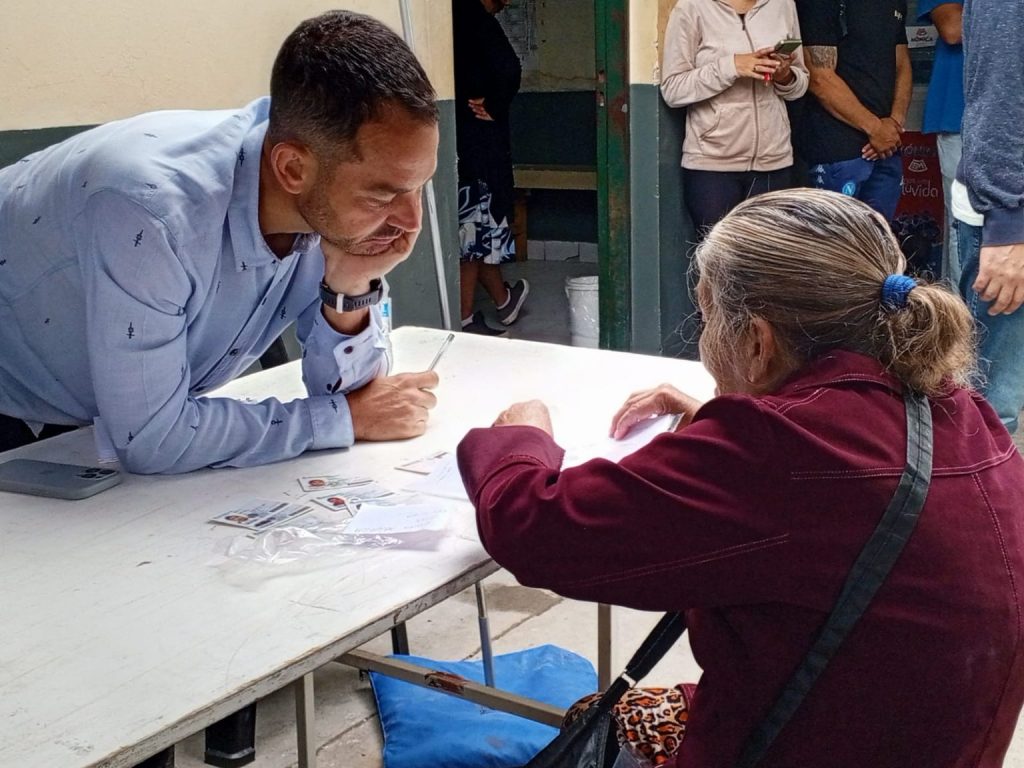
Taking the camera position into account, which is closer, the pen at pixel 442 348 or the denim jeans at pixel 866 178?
the pen at pixel 442 348

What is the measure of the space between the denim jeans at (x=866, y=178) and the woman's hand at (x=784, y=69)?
1.27 ft

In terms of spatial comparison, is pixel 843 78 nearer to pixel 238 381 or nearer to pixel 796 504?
pixel 238 381

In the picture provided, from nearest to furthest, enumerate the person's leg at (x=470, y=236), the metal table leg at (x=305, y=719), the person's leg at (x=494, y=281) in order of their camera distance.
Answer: the metal table leg at (x=305, y=719) < the person's leg at (x=470, y=236) < the person's leg at (x=494, y=281)

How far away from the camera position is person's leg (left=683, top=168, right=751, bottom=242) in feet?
15.8

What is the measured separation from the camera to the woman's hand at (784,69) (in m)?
4.42

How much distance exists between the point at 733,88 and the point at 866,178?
0.67m

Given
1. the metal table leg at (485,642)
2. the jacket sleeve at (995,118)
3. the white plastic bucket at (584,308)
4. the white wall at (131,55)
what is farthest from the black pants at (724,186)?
the metal table leg at (485,642)

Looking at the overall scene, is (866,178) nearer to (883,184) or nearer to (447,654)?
A: (883,184)

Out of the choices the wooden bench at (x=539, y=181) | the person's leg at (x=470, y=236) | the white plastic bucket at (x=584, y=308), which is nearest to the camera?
the white plastic bucket at (x=584, y=308)

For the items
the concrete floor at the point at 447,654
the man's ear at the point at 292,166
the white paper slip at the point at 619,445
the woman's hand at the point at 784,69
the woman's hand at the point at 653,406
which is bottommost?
the concrete floor at the point at 447,654

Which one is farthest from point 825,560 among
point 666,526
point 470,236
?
point 470,236

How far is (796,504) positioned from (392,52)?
97cm

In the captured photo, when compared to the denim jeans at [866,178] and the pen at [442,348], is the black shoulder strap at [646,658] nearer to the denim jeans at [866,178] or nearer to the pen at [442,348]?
the pen at [442,348]

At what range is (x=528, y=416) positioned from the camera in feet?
5.71
